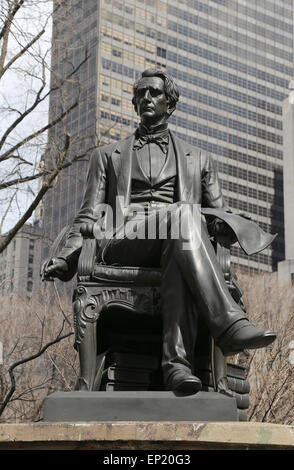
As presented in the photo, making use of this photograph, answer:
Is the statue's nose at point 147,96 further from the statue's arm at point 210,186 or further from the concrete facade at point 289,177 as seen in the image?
the concrete facade at point 289,177

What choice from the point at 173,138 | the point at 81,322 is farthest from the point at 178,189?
the point at 81,322

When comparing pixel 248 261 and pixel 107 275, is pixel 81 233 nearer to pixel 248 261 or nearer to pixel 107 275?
pixel 107 275

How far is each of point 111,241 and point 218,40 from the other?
3581 inches

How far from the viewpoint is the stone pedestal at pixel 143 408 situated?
4336mm

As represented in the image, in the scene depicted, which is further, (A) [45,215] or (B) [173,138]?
(A) [45,215]

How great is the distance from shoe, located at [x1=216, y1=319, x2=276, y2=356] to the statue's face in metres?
2.12

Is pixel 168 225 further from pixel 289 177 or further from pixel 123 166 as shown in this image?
pixel 289 177

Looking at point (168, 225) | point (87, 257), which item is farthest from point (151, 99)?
point (87, 257)

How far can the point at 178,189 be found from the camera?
5.68m

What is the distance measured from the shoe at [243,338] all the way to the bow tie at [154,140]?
1.98 m

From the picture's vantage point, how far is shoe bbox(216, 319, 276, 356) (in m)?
4.23

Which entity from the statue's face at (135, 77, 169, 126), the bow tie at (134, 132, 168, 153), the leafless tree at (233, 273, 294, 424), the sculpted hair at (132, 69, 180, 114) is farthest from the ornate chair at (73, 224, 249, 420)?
the leafless tree at (233, 273, 294, 424)

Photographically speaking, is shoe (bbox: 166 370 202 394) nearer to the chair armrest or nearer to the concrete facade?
the chair armrest

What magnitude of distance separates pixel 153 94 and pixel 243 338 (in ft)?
7.75
